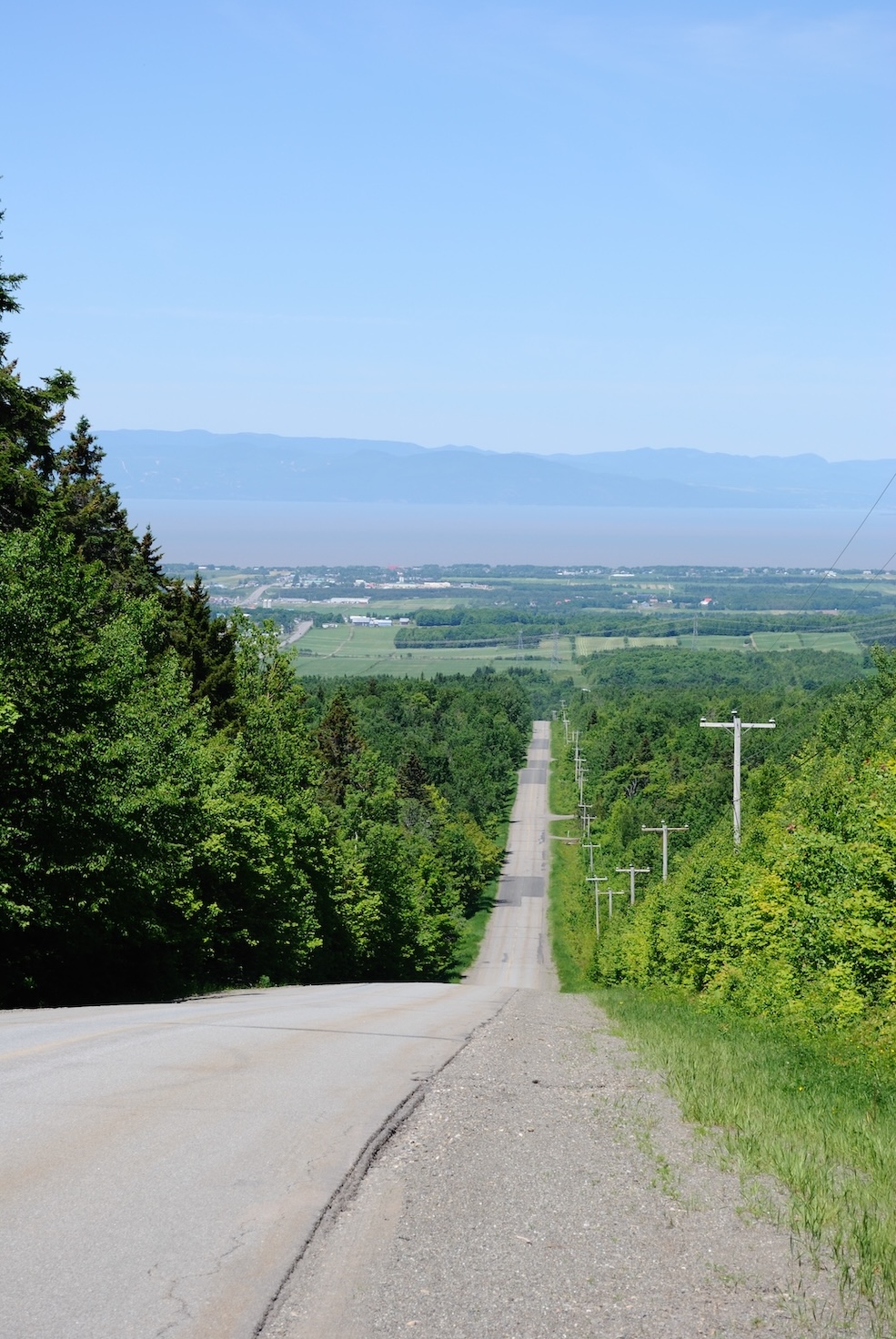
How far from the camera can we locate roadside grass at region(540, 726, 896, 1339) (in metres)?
6.94

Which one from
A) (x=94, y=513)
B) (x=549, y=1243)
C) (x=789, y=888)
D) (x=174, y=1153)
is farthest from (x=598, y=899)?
(x=549, y=1243)

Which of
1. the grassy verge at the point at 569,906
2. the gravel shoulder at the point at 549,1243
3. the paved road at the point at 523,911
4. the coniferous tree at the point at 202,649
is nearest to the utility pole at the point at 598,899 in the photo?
the grassy verge at the point at 569,906

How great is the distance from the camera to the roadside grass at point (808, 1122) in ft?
22.8

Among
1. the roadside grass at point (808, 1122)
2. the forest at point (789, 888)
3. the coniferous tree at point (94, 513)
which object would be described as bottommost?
the forest at point (789, 888)

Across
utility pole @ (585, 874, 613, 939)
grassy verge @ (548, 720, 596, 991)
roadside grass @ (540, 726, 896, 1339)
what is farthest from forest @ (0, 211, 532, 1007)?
grassy verge @ (548, 720, 596, 991)

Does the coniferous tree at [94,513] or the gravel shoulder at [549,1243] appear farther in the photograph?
the coniferous tree at [94,513]

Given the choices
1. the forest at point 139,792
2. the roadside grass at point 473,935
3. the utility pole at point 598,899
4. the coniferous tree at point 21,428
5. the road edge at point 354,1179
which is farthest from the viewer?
the roadside grass at point 473,935

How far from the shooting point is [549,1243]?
720 cm

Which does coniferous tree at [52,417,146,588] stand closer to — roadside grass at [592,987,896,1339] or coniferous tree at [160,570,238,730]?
coniferous tree at [160,570,238,730]

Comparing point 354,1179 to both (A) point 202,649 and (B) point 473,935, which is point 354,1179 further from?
(B) point 473,935

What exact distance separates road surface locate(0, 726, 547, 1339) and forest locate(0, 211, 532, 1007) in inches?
170

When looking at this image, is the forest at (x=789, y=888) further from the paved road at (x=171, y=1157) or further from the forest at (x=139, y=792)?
the forest at (x=139, y=792)

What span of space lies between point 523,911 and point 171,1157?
318 feet

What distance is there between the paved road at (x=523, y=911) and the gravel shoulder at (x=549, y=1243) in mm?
49054
